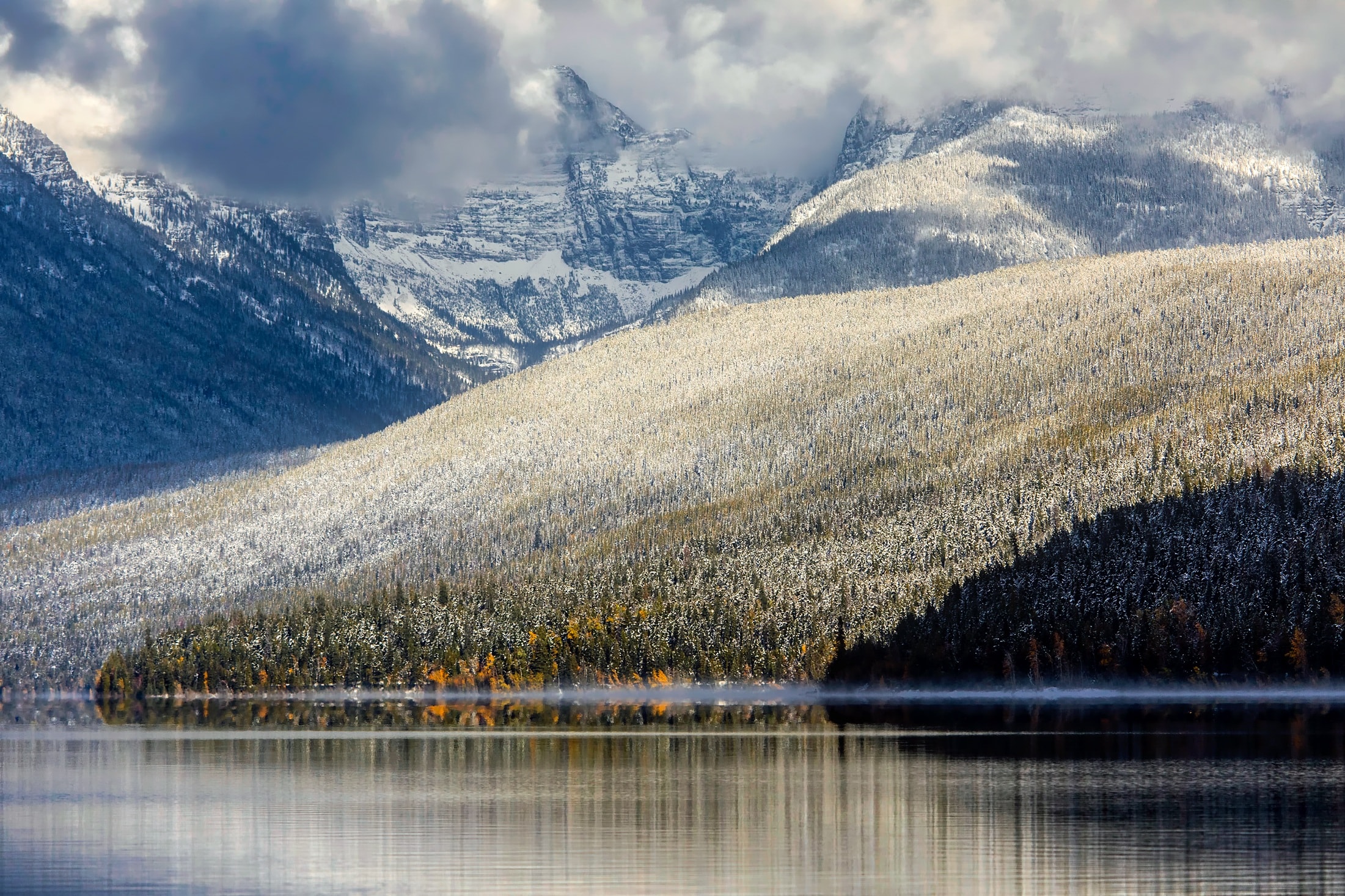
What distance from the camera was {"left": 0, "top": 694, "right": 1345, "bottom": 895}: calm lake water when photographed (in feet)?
194

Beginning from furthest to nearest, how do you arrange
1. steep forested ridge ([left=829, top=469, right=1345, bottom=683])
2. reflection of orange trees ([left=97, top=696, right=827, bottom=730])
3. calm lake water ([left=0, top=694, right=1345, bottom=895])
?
steep forested ridge ([left=829, top=469, right=1345, bottom=683]) < reflection of orange trees ([left=97, top=696, right=827, bottom=730]) < calm lake water ([left=0, top=694, right=1345, bottom=895])

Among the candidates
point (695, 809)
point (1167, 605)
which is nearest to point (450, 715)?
point (1167, 605)

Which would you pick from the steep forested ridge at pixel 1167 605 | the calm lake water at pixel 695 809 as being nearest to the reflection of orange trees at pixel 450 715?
the calm lake water at pixel 695 809

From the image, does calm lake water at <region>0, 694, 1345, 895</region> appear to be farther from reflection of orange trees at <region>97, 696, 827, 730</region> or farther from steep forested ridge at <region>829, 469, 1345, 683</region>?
steep forested ridge at <region>829, 469, 1345, 683</region>

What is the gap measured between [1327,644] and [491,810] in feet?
360

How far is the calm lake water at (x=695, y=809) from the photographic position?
59.1 m

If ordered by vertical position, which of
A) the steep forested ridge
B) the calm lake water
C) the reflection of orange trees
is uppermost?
the steep forested ridge

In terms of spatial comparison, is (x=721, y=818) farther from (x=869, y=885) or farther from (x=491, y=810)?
(x=869, y=885)

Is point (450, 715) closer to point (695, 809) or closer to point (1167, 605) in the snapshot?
point (1167, 605)

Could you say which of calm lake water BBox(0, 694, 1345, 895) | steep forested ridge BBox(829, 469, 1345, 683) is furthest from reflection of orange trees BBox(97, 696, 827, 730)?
steep forested ridge BBox(829, 469, 1345, 683)

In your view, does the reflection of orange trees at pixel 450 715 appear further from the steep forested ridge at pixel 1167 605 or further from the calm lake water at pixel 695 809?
the steep forested ridge at pixel 1167 605

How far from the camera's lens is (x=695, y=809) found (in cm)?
7731

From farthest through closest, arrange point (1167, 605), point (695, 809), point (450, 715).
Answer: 1. point (1167, 605)
2. point (450, 715)
3. point (695, 809)

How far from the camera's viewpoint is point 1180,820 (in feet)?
233
